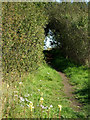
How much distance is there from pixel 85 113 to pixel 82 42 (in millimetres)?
6898

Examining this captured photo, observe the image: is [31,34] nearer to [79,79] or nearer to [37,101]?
[37,101]

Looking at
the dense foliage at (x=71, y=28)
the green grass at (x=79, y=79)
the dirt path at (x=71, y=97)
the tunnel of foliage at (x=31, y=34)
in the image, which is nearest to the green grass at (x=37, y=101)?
the dirt path at (x=71, y=97)

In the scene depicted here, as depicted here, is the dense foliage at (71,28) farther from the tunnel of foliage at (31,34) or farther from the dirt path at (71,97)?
the dirt path at (71,97)

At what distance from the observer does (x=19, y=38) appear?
5969 millimetres

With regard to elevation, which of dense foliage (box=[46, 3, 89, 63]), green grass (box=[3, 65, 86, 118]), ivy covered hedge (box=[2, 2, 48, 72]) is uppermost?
dense foliage (box=[46, 3, 89, 63])

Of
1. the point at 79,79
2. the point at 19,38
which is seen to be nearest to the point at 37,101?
the point at 19,38

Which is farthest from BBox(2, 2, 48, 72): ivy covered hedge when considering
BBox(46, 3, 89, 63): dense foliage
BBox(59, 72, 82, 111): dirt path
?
BBox(46, 3, 89, 63): dense foliage

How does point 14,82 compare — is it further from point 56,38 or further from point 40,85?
point 56,38

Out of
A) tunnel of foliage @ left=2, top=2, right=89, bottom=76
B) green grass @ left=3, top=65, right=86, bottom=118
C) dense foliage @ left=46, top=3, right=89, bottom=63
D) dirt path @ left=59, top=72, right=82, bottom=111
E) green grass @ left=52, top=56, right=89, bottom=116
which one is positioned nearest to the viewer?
green grass @ left=3, top=65, right=86, bottom=118

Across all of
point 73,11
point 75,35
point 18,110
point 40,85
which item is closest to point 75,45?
point 75,35

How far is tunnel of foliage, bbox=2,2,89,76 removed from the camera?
17.3ft

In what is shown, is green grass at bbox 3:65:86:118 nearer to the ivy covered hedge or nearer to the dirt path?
the dirt path

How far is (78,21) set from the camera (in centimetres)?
1117

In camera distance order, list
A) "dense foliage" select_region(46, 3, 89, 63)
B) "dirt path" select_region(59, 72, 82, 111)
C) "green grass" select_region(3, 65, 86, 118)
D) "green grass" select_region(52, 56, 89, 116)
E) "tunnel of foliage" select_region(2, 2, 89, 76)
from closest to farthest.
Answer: "green grass" select_region(3, 65, 86, 118) → "dirt path" select_region(59, 72, 82, 111) → "tunnel of foliage" select_region(2, 2, 89, 76) → "green grass" select_region(52, 56, 89, 116) → "dense foliage" select_region(46, 3, 89, 63)
